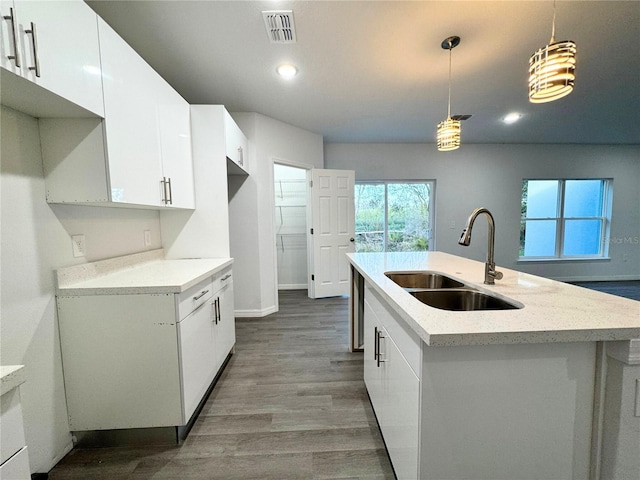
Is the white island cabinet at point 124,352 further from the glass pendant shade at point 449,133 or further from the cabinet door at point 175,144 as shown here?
the glass pendant shade at point 449,133

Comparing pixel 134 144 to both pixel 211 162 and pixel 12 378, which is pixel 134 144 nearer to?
pixel 211 162

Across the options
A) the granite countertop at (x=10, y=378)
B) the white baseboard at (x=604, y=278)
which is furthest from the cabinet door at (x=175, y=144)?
the white baseboard at (x=604, y=278)

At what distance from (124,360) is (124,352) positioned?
46 millimetres

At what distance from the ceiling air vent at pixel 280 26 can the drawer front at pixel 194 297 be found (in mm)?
1825

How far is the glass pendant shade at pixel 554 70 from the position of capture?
1121 mm

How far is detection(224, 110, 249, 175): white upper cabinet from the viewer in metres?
2.35

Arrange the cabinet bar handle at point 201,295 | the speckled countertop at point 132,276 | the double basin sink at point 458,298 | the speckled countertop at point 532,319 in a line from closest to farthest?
the speckled countertop at point 532,319, the double basin sink at point 458,298, the speckled countertop at point 132,276, the cabinet bar handle at point 201,295

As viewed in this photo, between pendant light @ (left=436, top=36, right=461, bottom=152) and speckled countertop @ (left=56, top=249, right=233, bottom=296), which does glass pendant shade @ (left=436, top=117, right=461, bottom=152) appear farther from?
speckled countertop @ (left=56, top=249, right=233, bottom=296)

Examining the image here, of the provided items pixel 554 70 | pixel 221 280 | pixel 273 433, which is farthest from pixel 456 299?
pixel 221 280

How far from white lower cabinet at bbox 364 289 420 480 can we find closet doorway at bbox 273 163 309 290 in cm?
321

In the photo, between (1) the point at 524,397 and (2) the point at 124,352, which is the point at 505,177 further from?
(2) the point at 124,352

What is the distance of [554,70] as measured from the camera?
1.15 metres

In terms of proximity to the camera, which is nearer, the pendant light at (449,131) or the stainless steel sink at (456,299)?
the stainless steel sink at (456,299)

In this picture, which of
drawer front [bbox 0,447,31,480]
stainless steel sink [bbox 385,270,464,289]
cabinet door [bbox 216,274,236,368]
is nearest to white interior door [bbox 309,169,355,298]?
cabinet door [bbox 216,274,236,368]
